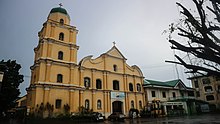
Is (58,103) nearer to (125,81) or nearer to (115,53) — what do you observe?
(125,81)

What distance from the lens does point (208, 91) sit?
142ft

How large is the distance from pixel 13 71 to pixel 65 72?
1003 centimetres

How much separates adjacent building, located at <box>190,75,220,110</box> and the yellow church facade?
19.4 metres

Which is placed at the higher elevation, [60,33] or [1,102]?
[60,33]

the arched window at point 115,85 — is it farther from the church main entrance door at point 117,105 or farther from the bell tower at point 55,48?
the bell tower at point 55,48

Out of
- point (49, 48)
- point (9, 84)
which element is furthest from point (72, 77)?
point (9, 84)

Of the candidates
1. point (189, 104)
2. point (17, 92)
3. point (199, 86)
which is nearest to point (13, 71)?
point (17, 92)

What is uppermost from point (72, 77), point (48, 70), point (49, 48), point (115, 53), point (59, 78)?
point (115, 53)

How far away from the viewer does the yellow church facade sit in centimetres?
2236

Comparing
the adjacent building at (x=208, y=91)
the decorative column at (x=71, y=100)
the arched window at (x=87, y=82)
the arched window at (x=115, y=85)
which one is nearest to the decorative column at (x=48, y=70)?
the decorative column at (x=71, y=100)

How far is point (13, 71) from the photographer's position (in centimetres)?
2838

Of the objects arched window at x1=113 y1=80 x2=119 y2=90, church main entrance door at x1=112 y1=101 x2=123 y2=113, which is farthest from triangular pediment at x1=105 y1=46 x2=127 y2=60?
church main entrance door at x1=112 y1=101 x2=123 y2=113

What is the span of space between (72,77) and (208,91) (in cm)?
3498

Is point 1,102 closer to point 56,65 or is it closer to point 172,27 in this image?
point 56,65
